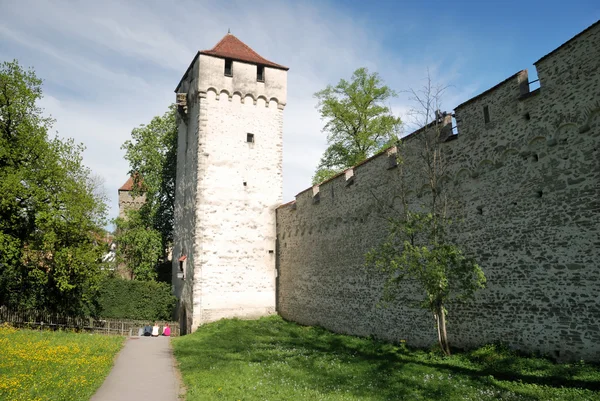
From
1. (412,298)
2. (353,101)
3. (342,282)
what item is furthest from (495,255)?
(353,101)

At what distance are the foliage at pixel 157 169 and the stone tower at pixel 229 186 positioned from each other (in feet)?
11.9

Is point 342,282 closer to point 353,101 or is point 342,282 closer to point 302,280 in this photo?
point 302,280

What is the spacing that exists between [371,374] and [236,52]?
17.6 m

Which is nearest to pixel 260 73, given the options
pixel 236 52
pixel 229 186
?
pixel 236 52

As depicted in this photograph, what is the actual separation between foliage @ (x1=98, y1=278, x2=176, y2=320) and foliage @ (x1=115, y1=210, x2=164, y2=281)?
8.09 ft

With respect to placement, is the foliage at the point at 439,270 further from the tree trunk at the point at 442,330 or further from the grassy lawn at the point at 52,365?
the grassy lawn at the point at 52,365

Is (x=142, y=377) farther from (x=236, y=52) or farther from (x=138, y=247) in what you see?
(x=236, y=52)

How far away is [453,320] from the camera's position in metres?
10.8

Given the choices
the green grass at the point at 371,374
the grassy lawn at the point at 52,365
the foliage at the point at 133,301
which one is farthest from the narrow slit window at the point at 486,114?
the foliage at the point at 133,301

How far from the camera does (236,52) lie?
72.6 ft

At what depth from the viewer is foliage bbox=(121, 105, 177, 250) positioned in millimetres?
25453

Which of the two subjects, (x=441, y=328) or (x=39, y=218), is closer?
(x=441, y=328)

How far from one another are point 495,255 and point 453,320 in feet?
6.64

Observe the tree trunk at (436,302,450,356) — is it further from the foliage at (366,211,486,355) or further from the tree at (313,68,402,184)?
the tree at (313,68,402,184)
